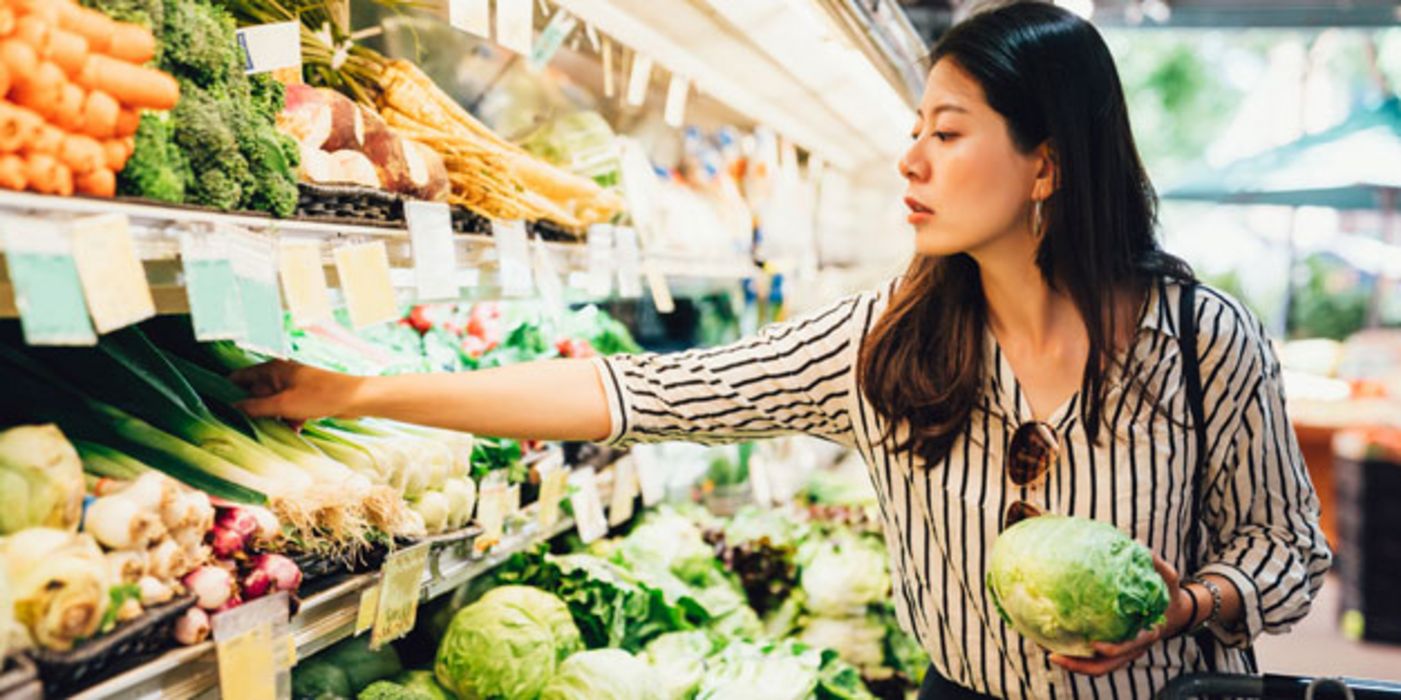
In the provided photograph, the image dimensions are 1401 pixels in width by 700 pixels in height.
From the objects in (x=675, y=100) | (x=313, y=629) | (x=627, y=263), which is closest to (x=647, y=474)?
(x=627, y=263)

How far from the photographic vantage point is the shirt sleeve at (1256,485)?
1.75 metres

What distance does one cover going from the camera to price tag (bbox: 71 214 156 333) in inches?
40.6

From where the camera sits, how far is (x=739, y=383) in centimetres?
191

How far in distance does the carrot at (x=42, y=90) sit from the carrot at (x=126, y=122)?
71 millimetres

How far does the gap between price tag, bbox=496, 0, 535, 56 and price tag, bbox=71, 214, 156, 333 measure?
928mm

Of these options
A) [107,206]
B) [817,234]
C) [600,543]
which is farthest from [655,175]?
[107,206]

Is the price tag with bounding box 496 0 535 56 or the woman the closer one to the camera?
the woman

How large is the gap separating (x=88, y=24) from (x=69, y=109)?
99 mm

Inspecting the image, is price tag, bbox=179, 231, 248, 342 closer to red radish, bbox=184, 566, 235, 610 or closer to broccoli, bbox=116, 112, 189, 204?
broccoli, bbox=116, 112, 189, 204

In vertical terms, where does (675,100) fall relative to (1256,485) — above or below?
above

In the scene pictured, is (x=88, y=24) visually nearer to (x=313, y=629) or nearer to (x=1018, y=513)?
(x=313, y=629)

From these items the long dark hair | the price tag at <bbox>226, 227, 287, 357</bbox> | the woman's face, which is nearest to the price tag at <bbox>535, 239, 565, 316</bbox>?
the long dark hair

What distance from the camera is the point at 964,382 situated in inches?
71.6

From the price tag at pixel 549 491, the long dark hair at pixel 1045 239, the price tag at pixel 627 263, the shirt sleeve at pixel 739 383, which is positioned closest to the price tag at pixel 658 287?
the price tag at pixel 627 263
